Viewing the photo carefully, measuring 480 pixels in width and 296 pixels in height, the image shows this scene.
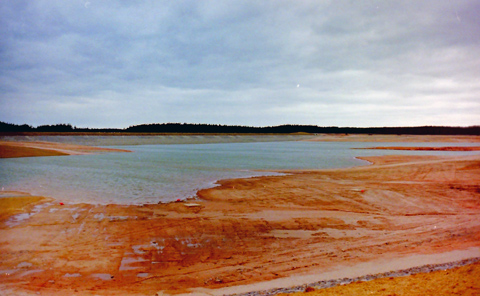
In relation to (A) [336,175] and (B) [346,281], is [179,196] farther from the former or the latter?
(A) [336,175]

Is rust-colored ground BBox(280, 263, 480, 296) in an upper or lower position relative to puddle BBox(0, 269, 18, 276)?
upper

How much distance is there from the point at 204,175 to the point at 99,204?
10389mm

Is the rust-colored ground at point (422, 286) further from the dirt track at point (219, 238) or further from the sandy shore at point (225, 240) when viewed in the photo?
the dirt track at point (219, 238)

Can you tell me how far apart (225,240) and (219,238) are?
24 centimetres

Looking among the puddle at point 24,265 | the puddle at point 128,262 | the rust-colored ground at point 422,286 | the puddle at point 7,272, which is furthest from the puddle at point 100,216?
the rust-colored ground at point 422,286

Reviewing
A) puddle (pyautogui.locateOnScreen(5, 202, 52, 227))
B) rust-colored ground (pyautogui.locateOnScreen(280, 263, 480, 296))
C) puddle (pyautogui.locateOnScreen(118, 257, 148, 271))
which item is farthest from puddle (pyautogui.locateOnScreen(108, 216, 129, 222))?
rust-colored ground (pyautogui.locateOnScreen(280, 263, 480, 296))

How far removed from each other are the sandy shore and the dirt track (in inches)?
1.1

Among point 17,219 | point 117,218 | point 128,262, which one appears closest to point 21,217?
point 17,219

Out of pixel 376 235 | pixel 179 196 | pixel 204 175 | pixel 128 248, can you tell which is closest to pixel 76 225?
pixel 128 248

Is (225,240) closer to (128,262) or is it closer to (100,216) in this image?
(128,262)

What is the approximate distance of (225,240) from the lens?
911 centimetres

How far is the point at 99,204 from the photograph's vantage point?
13.7 metres

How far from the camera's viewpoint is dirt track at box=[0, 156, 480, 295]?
680 cm

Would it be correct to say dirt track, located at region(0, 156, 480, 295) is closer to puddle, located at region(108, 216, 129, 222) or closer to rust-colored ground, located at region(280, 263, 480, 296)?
puddle, located at region(108, 216, 129, 222)
